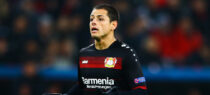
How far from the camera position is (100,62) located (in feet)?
16.2

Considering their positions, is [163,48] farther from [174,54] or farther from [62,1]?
[62,1]

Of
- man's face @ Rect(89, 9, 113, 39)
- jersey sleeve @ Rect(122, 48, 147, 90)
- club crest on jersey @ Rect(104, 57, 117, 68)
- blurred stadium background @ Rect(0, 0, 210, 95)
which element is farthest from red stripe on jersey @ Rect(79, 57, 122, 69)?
blurred stadium background @ Rect(0, 0, 210, 95)

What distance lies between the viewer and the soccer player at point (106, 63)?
181 inches

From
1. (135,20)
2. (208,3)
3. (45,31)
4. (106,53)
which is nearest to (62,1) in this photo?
(45,31)

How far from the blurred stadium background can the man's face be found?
453 centimetres

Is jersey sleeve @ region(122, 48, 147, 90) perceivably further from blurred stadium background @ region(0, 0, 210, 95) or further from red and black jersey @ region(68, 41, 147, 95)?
blurred stadium background @ region(0, 0, 210, 95)

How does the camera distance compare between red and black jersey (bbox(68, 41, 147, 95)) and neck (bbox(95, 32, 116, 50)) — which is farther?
neck (bbox(95, 32, 116, 50))

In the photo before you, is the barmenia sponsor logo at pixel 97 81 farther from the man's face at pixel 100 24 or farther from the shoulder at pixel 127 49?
the man's face at pixel 100 24

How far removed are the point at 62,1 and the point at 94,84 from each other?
6441 mm

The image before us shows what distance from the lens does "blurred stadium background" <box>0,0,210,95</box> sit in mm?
9484

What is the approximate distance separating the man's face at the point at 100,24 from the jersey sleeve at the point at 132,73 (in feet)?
1.31

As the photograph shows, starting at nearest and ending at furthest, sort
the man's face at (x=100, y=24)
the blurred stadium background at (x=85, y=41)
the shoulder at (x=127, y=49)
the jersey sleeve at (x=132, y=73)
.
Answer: the jersey sleeve at (x=132, y=73)
the shoulder at (x=127, y=49)
the man's face at (x=100, y=24)
the blurred stadium background at (x=85, y=41)

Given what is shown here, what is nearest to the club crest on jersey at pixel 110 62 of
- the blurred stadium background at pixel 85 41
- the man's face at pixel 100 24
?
the man's face at pixel 100 24

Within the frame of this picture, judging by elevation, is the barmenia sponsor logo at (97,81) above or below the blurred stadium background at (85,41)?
below
